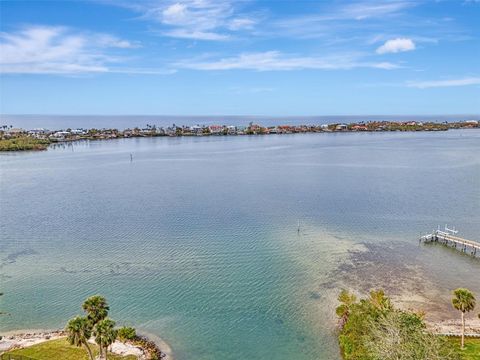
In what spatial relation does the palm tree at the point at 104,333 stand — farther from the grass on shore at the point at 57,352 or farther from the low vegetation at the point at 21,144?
the low vegetation at the point at 21,144

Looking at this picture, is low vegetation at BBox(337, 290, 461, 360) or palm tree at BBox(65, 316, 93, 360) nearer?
low vegetation at BBox(337, 290, 461, 360)

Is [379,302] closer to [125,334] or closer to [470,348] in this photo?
[470,348]

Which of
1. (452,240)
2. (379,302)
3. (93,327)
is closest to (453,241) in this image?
(452,240)

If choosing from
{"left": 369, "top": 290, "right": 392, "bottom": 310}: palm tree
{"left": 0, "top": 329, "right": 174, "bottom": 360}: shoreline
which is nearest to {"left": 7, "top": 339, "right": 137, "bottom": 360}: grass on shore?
{"left": 0, "top": 329, "right": 174, "bottom": 360}: shoreline

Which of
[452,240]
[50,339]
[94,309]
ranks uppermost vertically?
[94,309]

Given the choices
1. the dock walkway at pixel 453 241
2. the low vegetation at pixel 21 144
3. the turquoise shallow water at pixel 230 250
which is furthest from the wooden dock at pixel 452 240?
the low vegetation at pixel 21 144

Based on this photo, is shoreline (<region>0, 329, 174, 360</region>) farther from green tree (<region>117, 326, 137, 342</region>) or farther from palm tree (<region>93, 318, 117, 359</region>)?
palm tree (<region>93, 318, 117, 359</region>)
